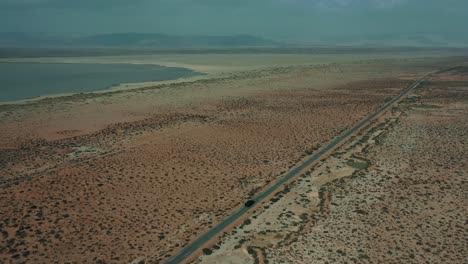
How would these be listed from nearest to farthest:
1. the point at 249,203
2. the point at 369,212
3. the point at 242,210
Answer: the point at 369,212 → the point at 242,210 → the point at 249,203

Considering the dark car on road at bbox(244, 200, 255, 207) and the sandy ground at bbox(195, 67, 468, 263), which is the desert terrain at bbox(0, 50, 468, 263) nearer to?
the sandy ground at bbox(195, 67, 468, 263)

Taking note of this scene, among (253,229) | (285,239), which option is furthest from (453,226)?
(253,229)

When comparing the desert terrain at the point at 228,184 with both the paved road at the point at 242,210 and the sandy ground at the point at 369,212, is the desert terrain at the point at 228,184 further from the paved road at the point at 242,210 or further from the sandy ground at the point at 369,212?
the paved road at the point at 242,210

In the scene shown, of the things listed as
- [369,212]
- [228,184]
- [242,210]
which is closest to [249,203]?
[242,210]

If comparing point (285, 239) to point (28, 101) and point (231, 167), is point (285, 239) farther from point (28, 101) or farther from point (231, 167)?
point (28, 101)

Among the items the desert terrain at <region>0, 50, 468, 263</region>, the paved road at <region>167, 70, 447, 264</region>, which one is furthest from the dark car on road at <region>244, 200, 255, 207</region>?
the desert terrain at <region>0, 50, 468, 263</region>

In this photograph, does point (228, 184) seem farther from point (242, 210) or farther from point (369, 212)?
point (369, 212)

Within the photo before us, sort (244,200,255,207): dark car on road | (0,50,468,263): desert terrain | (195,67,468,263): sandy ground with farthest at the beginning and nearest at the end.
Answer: (244,200,255,207): dark car on road < (0,50,468,263): desert terrain < (195,67,468,263): sandy ground

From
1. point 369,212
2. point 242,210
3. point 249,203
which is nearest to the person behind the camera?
point 369,212
